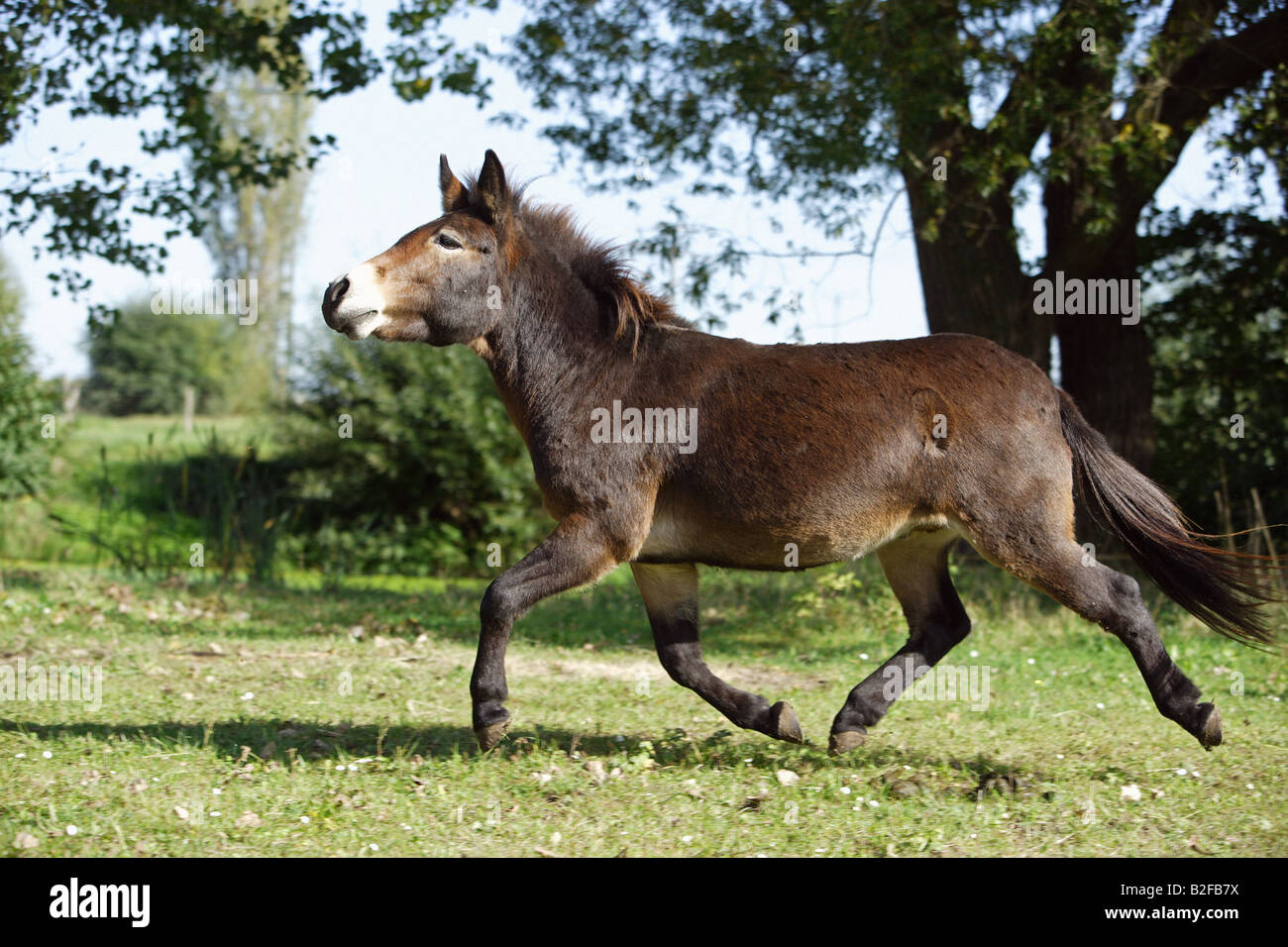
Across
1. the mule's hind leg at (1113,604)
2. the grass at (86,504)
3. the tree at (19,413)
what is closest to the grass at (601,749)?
the mule's hind leg at (1113,604)

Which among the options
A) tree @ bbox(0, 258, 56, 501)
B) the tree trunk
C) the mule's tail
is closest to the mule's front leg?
the mule's tail

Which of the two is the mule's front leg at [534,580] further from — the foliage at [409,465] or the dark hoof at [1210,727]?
the foliage at [409,465]

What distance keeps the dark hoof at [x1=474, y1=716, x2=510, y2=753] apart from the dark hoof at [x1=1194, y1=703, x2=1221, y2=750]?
3113 mm

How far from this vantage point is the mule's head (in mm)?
4922

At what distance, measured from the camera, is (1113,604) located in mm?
4945

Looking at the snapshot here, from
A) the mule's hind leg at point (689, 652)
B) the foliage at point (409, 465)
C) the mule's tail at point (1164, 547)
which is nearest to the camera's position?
the mule's tail at point (1164, 547)

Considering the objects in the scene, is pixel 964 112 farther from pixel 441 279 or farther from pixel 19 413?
pixel 19 413

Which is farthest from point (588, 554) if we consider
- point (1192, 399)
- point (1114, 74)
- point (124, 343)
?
point (124, 343)

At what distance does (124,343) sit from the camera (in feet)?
121

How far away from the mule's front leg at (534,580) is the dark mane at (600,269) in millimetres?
1058

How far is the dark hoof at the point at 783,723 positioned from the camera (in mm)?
5324

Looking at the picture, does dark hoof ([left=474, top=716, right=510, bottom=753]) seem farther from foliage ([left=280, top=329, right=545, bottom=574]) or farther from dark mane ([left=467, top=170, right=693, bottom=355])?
foliage ([left=280, top=329, right=545, bottom=574])

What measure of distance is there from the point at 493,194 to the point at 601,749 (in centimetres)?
284

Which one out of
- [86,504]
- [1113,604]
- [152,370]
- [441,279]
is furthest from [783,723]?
[152,370]
